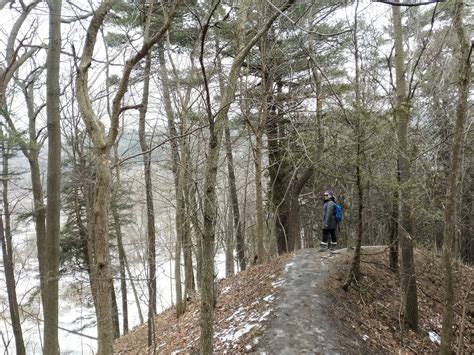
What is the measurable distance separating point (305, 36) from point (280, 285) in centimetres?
628

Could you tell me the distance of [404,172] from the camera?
23.1 ft

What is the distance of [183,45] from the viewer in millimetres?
11219

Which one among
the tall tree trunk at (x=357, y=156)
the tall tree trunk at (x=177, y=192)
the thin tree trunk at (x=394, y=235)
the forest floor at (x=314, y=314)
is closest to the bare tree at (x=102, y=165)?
the forest floor at (x=314, y=314)

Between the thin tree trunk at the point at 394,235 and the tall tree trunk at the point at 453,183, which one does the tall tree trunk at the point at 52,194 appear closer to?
the tall tree trunk at the point at 453,183

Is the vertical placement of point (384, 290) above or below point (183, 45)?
below

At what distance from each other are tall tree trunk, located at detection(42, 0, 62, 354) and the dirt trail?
3028 millimetres

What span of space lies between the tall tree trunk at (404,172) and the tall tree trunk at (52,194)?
5373 mm

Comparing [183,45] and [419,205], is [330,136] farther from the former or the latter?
[183,45]

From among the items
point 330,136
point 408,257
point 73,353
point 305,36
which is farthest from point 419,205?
point 73,353

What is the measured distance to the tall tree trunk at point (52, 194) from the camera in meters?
4.58

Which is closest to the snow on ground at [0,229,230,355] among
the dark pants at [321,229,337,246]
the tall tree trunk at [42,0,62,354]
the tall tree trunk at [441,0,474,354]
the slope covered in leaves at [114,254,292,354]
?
the slope covered in leaves at [114,254,292,354]

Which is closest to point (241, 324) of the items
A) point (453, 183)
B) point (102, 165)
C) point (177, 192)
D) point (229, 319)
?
point (229, 319)

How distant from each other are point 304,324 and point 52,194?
4585 mm

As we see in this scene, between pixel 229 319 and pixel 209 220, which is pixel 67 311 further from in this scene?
pixel 209 220
